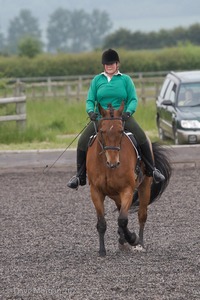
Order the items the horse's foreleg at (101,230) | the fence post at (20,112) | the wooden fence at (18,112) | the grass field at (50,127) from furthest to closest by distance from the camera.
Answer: the fence post at (20,112), the wooden fence at (18,112), the grass field at (50,127), the horse's foreleg at (101,230)

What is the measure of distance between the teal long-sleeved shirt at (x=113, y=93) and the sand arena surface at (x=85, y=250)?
1.44 m

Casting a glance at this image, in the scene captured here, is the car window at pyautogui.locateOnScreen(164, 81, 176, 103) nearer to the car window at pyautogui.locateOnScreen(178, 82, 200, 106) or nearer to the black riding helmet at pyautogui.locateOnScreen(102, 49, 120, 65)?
the car window at pyautogui.locateOnScreen(178, 82, 200, 106)

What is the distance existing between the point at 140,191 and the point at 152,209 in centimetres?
244

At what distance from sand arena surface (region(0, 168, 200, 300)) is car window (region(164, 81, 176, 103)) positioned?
555cm

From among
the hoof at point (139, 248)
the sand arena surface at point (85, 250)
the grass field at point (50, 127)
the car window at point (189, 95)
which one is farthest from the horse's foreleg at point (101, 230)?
the car window at point (189, 95)

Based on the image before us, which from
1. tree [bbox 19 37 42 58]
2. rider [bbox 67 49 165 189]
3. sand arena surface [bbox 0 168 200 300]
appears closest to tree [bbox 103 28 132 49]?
tree [bbox 19 37 42 58]

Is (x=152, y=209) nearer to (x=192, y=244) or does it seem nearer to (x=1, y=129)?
(x=192, y=244)

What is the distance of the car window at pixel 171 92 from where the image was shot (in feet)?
69.9

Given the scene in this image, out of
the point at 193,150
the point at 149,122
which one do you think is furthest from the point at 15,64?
the point at 193,150

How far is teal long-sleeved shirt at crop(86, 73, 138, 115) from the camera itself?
33.0 ft

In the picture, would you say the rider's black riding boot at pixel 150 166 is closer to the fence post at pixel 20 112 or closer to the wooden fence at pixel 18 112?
the wooden fence at pixel 18 112

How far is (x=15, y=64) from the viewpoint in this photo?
68.0 meters

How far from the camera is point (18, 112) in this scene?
72.8ft

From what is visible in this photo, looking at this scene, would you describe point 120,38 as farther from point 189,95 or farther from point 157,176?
point 157,176
